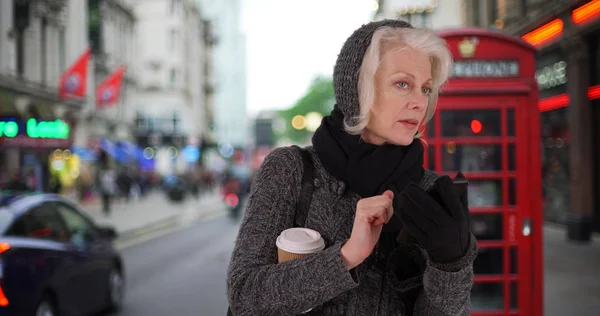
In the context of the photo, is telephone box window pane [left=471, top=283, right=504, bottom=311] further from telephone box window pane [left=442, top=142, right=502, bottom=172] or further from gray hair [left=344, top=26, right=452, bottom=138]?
gray hair [left=344, top=26, right=452, bottom=138]

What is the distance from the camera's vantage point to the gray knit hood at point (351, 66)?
1.80 metres

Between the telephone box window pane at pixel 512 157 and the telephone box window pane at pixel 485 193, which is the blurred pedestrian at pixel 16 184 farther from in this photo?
the telephone box window pane at pixel 512 157

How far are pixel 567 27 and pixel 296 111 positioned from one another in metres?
82.7

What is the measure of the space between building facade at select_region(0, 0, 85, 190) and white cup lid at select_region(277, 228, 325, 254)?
18.8 metres

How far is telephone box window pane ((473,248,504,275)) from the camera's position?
5.37 metres

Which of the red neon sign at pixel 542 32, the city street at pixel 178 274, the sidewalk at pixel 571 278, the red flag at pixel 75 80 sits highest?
the red flag at pixel 75 80

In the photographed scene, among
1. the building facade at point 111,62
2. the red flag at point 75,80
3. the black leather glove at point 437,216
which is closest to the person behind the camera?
the black leather glove at point 437,216

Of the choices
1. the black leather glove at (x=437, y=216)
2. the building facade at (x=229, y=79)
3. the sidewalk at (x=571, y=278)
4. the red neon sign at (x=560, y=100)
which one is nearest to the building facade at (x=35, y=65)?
the red neon sign at (x=560, y=100)

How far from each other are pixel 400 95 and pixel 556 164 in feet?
51.7

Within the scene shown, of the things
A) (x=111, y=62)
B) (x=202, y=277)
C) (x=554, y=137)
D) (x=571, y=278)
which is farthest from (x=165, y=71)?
(x=571, y=278)

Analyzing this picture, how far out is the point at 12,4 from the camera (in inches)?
958

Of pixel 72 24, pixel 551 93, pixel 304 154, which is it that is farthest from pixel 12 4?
pixel 304 154

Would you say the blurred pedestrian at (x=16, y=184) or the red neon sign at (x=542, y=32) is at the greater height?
the red neon sign at (x=542, y=32)

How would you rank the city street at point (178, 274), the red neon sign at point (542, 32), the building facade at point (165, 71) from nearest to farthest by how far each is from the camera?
the red neon sign at point (542, 32)
the city street at point (178, 274)
the building facade at point (165, 71)
